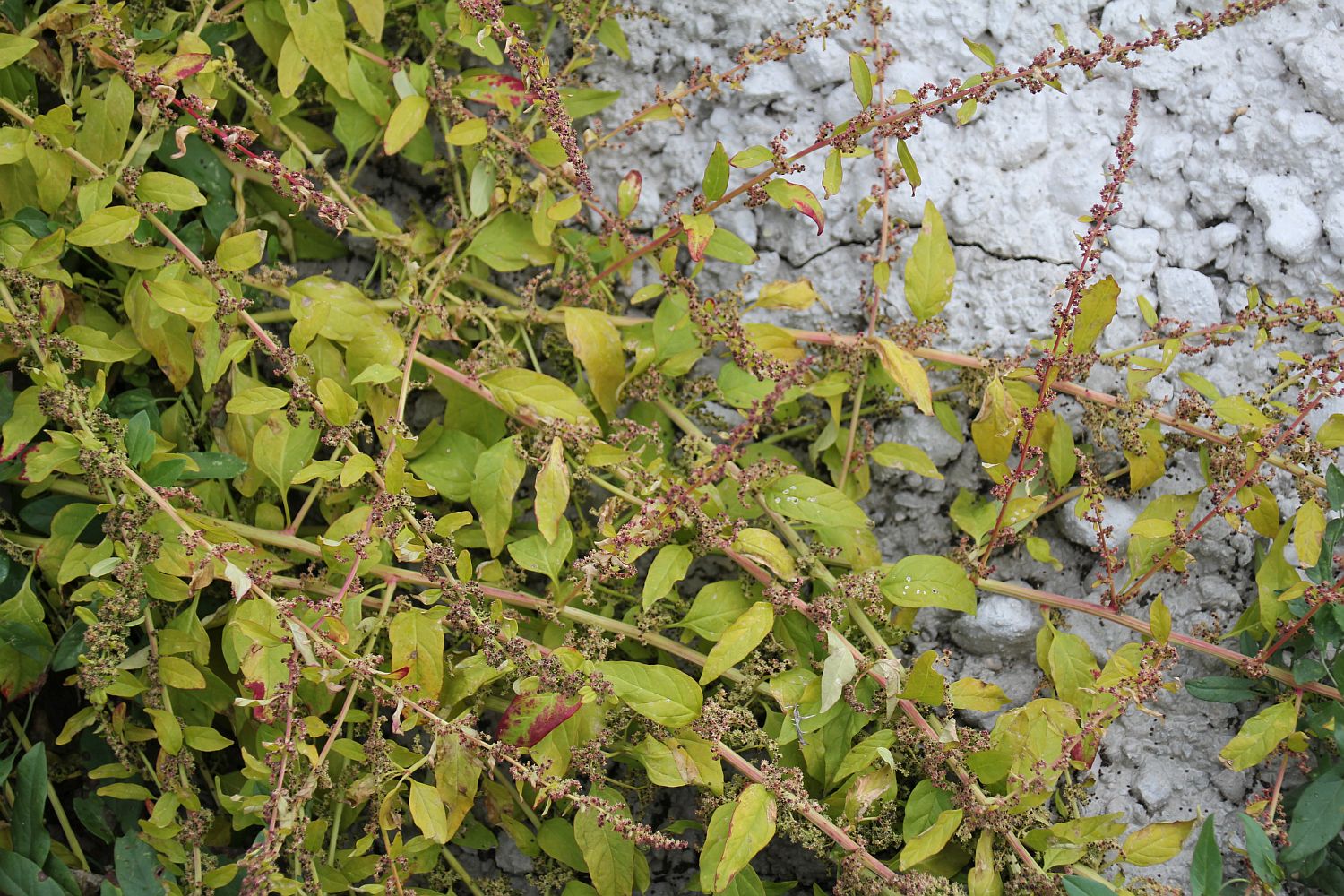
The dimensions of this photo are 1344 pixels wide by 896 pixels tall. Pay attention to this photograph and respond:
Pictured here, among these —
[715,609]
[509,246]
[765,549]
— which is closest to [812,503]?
[765,549]

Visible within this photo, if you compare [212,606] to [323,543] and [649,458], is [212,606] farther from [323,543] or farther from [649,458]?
[649,458]

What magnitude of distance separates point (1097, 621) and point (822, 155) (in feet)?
3.71

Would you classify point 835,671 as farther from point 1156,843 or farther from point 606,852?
point 1156,843

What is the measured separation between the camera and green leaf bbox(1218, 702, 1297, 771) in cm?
187

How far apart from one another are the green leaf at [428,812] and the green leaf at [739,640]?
0.48 metres

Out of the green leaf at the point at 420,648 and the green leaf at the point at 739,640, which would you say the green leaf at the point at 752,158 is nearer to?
the green leaf at the point at 739,640

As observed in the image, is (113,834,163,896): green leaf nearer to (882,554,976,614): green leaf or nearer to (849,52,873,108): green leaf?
(882,554,976,614): green leaf

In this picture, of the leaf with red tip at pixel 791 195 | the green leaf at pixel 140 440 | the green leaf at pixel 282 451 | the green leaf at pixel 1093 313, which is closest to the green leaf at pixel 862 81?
the leaf with red tip at pixel 791 195

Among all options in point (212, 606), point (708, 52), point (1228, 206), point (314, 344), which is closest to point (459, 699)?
point (212, 606)

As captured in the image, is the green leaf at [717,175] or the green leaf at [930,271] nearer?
the green leaf at [717,175]

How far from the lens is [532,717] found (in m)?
1.77

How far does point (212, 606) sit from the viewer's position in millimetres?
2012

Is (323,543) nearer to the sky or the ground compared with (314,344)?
nearer to the ground

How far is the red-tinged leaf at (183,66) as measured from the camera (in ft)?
5.94
